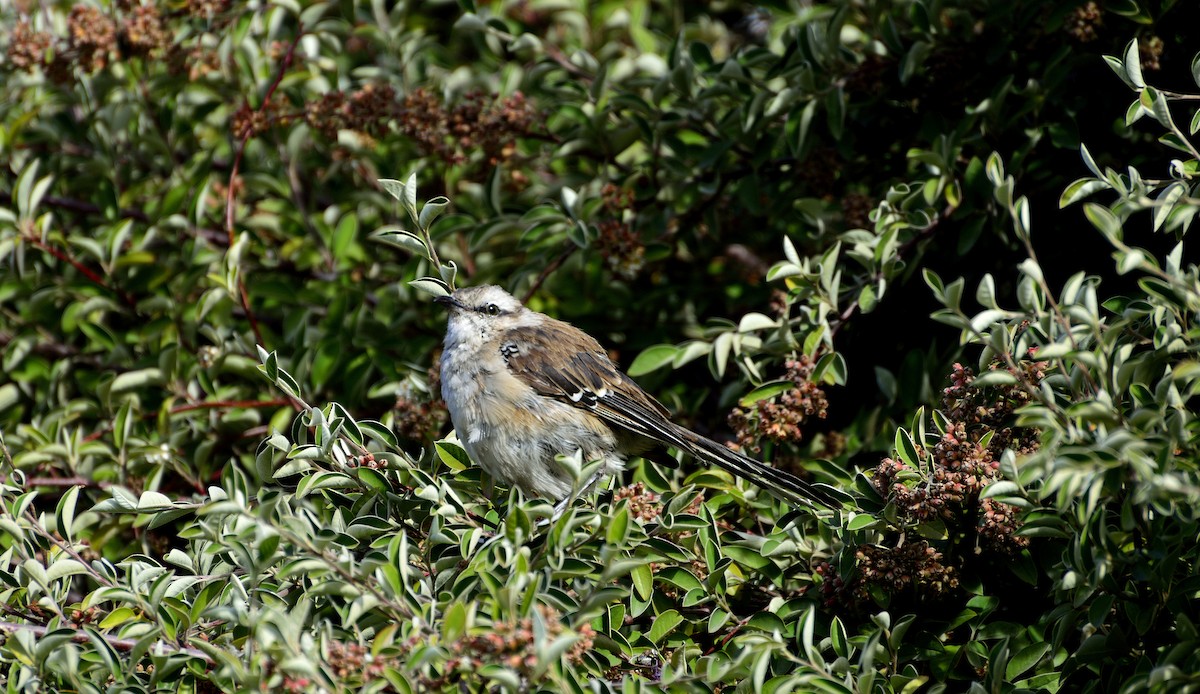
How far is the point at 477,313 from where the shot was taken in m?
4.59

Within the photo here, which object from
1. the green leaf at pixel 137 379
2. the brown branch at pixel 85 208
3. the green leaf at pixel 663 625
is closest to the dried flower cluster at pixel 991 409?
the green leaf at pixel 663 625

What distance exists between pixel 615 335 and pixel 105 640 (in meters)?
2.97

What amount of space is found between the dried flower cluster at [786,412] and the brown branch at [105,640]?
6.84ft

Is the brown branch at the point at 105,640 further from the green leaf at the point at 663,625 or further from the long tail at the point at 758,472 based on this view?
the long tail at the point at 758,472

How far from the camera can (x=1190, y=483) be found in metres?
2.61

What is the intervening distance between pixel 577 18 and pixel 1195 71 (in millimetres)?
3663

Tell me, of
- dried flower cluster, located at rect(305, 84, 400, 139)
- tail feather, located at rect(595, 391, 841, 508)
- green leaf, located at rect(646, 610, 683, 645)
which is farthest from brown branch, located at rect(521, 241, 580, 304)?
green leaf, located at rect(646, 610, 683, 645)

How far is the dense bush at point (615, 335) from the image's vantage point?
285cm

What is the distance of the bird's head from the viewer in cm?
454

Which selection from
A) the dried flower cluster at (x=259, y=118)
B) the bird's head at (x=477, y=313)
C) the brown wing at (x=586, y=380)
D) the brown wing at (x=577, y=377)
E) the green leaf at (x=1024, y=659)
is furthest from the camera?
the dried flower cluster at (x=259, y=118)

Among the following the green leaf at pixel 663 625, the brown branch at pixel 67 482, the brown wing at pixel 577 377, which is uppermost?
the brown wing at pixel 577 377

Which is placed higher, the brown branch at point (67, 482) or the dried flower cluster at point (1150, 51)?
the dried flower cluster at point (1150, 51)

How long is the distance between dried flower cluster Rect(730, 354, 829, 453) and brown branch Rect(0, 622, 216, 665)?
208 centimetres

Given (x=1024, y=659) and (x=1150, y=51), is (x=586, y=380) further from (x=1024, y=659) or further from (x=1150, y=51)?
(x=1150, y=51)
